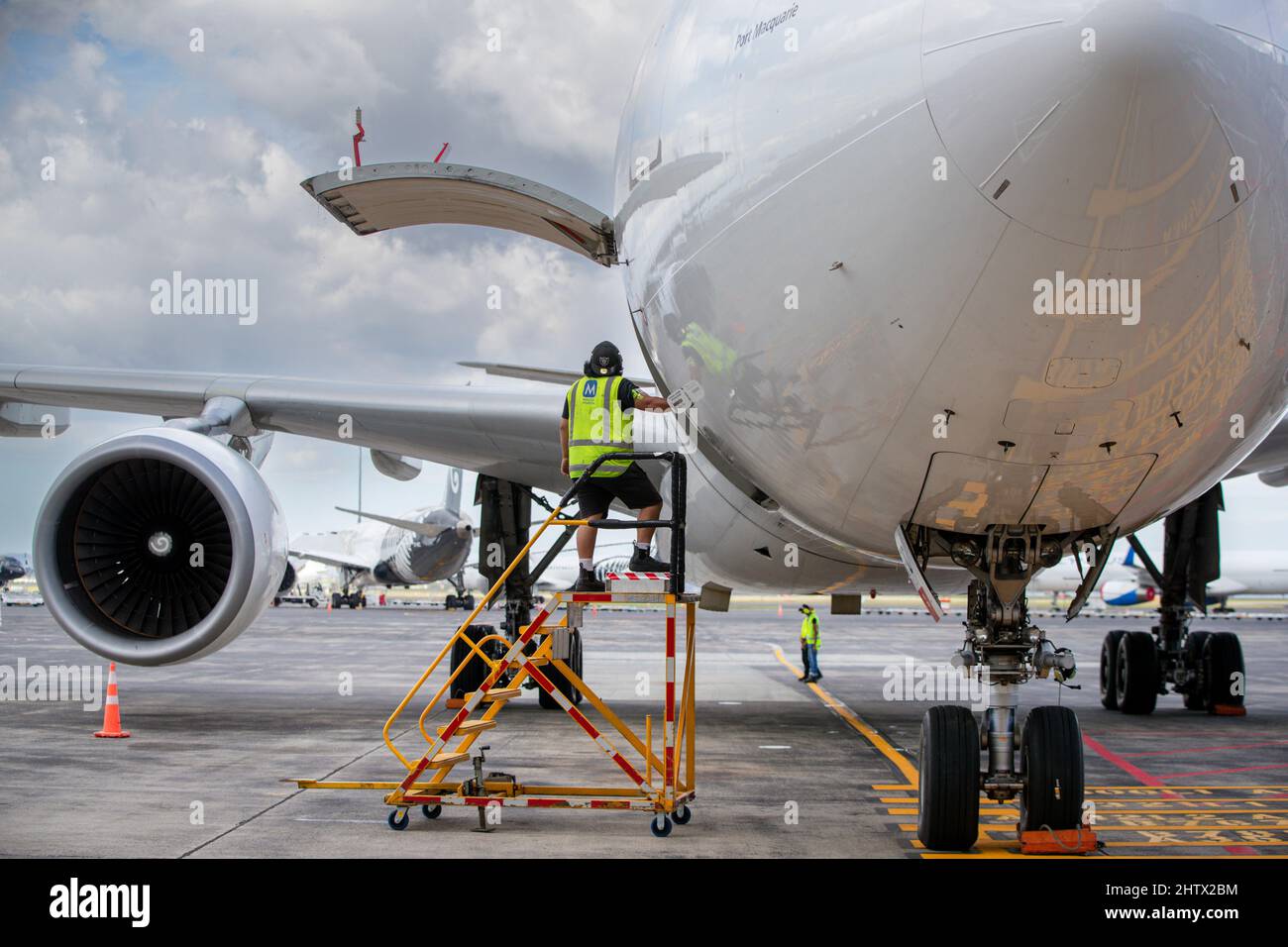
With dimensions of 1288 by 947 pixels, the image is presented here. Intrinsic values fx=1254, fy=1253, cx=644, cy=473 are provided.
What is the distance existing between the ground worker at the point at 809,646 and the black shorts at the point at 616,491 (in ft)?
37.0

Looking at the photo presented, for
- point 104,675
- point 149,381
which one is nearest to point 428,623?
point 104,675

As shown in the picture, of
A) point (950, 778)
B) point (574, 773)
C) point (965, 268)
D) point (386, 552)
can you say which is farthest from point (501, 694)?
point (386, 552)

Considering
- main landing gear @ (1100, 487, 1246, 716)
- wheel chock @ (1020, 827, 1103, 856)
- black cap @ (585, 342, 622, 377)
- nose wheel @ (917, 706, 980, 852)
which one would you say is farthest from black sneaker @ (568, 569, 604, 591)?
main landing gear @ (1100, 487, 1246, 716)

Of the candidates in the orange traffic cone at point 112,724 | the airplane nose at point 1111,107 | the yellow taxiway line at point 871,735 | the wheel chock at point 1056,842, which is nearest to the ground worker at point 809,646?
the yellow taxiway line at point 871,735

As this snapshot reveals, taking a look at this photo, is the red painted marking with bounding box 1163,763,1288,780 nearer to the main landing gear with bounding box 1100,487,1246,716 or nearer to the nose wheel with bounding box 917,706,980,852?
Answer: the main landing gear with bounding box 1100,487,1246,716

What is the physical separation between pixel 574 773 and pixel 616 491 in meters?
2.68

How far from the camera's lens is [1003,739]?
218 inches

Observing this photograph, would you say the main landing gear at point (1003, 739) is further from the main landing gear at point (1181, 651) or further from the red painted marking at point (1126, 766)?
the main landing gear at point (1181, 651)

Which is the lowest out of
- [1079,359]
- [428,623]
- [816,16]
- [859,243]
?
[428,623]

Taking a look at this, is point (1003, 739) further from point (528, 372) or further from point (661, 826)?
point (528, 372)

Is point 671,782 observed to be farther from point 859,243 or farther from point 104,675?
point 104,675

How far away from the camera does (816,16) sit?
12.3ft

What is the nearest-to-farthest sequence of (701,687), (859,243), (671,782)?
(859,243), (671,782), (701,687)
